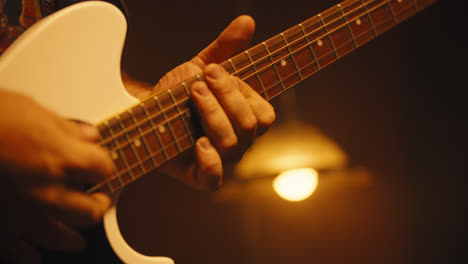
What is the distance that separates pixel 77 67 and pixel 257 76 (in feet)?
0.94

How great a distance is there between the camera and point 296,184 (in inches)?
49.0

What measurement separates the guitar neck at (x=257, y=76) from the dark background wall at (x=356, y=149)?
0.64m

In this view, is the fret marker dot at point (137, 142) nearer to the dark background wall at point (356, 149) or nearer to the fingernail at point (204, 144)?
the fingernail at point (204, 144)

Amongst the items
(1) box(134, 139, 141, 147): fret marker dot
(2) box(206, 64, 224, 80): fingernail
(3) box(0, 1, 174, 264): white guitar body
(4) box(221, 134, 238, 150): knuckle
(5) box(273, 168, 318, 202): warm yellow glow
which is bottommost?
(5) box(273, 168, 318, 202): warm yellow glow

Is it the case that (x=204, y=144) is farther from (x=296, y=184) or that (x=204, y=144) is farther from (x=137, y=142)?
(x=296, y=184)

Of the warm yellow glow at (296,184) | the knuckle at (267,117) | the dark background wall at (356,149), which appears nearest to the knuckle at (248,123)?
the knuckle at (267,117)

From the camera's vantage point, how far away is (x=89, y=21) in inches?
17.3

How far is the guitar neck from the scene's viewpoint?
426 millimetres

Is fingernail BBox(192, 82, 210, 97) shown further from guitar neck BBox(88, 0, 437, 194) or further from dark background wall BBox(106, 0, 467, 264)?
dark background wall BBox(106, 0, 467, 264)

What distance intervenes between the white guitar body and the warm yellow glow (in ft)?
2.83

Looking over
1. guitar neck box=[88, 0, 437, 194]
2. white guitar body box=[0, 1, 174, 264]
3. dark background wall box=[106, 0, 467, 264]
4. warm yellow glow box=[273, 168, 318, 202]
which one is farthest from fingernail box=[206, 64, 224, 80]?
warm yellow glow box=[273, 168, 318, 202]

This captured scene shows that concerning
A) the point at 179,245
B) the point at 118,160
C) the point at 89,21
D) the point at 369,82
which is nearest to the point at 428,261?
the point at 369,82

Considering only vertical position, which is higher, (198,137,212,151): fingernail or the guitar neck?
the guitar neck

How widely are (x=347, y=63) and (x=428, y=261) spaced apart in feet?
2.90
